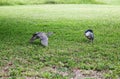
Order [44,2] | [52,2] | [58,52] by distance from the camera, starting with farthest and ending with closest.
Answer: [44,2]
[52,2]
[58,52]

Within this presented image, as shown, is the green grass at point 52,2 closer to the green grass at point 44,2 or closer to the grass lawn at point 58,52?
the green grass at point 44,2

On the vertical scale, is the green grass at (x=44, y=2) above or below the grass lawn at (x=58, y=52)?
below

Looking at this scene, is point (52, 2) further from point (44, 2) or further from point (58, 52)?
point (58, 52)

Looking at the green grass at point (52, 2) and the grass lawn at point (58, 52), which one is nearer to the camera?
the grass lawn at point (58, 52)

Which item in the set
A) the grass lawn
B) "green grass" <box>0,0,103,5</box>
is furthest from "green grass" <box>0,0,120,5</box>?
the grass lawn

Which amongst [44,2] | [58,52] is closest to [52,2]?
[44,2]

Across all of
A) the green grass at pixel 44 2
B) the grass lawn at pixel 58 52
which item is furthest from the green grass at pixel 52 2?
the grass lawn at pixel 58 52

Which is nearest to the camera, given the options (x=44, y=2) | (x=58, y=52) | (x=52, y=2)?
(x=58, y=52)

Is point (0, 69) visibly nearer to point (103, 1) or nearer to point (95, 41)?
point (95, 41)

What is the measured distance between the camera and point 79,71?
11586 mm

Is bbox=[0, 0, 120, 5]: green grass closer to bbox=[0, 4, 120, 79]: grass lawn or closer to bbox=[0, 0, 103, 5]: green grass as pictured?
bbox=[0, 0, 103, 5]: green grass

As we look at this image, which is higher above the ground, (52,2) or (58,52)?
(58,52)

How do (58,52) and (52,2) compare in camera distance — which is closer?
(58,52)

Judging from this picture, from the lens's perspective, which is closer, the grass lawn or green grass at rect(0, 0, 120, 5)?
the grass lawn
